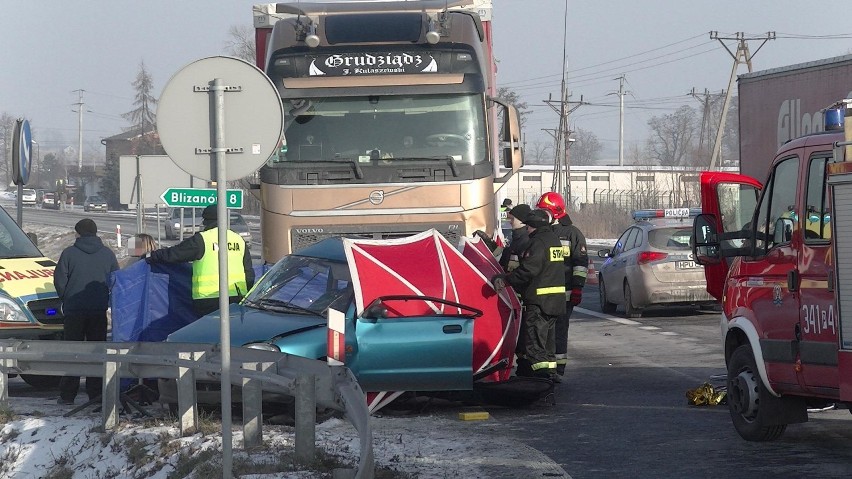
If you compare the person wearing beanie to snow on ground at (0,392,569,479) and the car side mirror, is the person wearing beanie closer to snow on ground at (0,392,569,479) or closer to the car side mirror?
snow on ground at (0,392,569,479)

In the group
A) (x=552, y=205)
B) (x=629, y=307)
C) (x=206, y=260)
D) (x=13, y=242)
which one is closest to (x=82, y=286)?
(x=206, y=260)

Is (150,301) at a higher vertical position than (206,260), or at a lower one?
lower

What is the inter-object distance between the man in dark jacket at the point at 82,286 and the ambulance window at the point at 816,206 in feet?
22.0

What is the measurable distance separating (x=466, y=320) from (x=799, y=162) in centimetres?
314

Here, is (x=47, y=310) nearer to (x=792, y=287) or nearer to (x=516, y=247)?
(x=516, y=247)

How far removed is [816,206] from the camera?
7.82m

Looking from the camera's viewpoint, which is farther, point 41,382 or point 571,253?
point 41,382

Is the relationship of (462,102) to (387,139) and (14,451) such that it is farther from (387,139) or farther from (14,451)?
(14,451)

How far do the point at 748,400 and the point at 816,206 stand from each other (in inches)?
64.6

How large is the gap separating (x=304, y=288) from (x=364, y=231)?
250cm

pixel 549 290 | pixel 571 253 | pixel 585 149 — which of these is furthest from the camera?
pixel 585 149

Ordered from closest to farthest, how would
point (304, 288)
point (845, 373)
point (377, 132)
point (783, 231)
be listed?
point (845, 373) → point (783, 231) → point (304, 288) → point (377, 132)

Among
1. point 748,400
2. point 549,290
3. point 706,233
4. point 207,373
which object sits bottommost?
point 748,400

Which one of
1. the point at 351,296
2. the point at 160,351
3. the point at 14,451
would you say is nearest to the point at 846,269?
the point at 351,296
